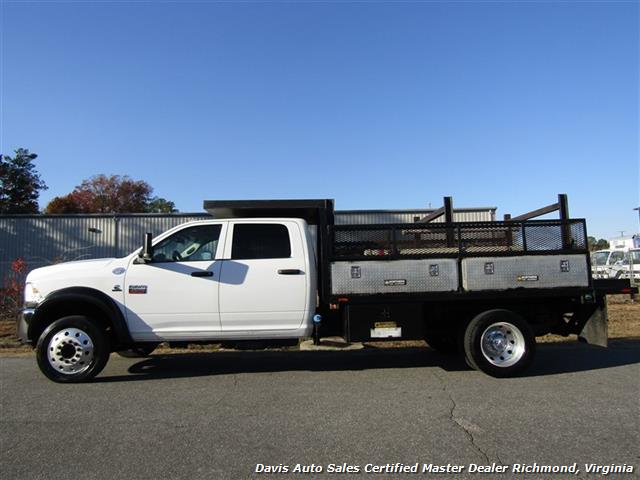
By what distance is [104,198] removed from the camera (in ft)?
206

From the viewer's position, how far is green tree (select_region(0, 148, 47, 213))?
4509cm

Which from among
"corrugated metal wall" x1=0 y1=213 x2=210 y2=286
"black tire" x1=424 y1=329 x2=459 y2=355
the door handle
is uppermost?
"corrugated metal wall" x1=0 y1=213 x2=210 y2=286

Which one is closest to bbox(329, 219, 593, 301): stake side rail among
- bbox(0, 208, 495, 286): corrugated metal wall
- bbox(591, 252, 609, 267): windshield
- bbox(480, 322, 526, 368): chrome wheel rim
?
bbox(480, 322, 526, 368): chrome wheel rim

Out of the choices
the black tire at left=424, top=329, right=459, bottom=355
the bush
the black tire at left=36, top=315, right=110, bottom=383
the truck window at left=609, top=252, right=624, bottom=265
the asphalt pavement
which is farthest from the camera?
the truck window at left=609, top=252, right=624, bottom=265

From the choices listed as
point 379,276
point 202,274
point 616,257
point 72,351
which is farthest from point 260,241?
point 616,257

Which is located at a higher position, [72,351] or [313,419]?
[72,351]

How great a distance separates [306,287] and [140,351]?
2813 mm

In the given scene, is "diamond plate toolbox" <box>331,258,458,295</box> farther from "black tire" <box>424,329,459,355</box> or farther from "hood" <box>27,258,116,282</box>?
"hood" <box>27,258,116,282</box>

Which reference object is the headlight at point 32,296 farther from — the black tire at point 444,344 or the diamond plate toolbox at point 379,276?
the black tire at point 444,344

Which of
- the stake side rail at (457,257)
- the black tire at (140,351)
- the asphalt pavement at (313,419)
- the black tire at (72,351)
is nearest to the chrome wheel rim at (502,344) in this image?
the asphalt pavement at (313,419)

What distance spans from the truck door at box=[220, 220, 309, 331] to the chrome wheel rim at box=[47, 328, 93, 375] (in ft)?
5.59

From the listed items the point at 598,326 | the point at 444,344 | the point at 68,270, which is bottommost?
the point at 444,344

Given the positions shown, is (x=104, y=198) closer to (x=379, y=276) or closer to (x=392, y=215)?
(x=392, y=215)

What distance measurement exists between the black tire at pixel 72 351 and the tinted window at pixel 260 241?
198 cm
